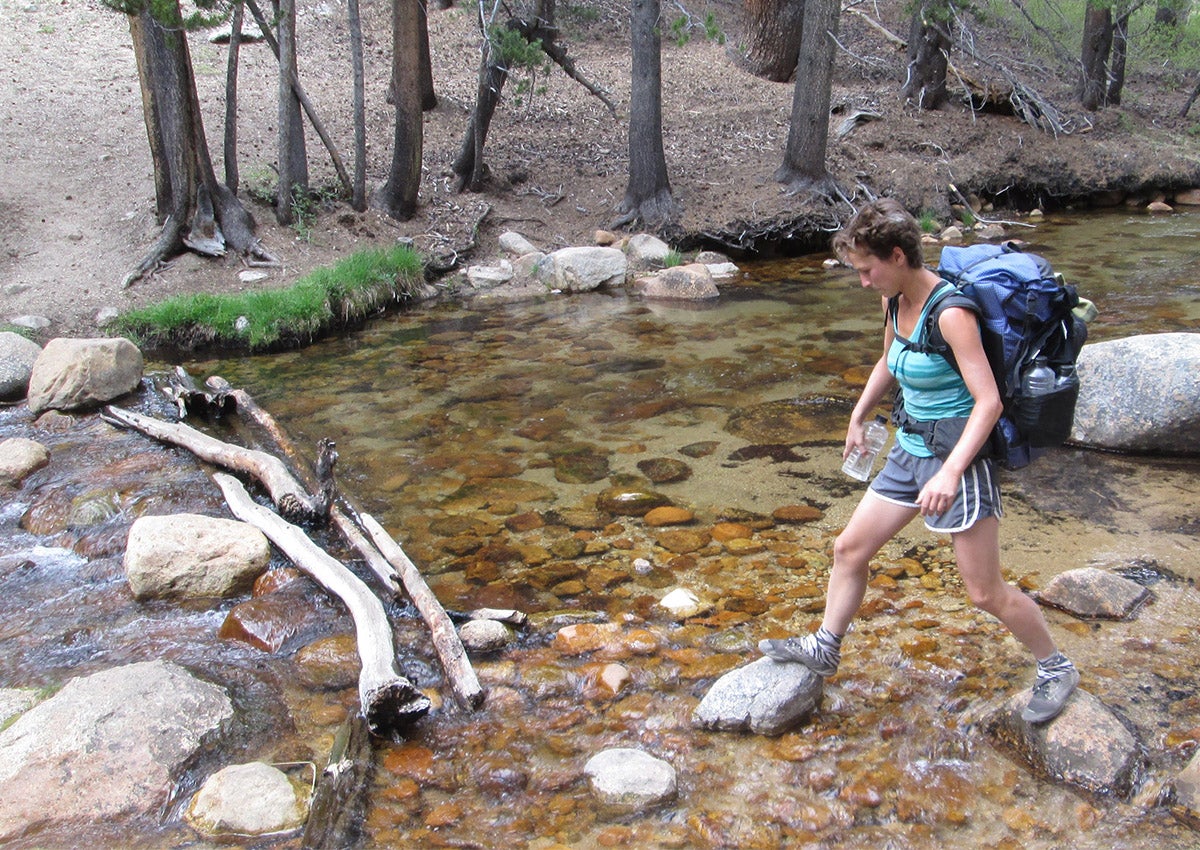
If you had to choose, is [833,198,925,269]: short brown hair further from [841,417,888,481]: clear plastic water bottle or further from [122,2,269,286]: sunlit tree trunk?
[122,2,269,286]: sunlit tree trunk

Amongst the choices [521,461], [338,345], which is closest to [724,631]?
[521,461]

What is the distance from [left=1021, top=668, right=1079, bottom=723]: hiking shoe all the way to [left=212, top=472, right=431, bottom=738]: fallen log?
7.17ft

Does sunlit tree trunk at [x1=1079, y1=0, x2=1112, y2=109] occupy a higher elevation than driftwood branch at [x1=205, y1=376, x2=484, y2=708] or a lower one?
higher

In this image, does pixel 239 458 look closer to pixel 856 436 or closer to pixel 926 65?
pixel 856 436

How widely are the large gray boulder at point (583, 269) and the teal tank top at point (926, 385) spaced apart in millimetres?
8724

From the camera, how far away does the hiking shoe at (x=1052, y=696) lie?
3010 mm

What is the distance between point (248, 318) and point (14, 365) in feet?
6.90

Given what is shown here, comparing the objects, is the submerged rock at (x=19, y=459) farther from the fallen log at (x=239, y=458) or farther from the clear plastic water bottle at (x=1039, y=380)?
the clear plastic water bottle at (x=1039, y=380)

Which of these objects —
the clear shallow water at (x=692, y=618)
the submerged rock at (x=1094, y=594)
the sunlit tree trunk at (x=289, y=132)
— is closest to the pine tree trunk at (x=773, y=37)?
the sunlit tree trunk at (x=289, y=132)

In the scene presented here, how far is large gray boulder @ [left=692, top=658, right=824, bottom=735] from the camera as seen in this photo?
10.9 feet

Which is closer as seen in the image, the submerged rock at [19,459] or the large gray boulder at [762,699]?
the large gray boulder at [762,699]

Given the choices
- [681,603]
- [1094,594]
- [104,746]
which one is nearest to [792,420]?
[681,603]

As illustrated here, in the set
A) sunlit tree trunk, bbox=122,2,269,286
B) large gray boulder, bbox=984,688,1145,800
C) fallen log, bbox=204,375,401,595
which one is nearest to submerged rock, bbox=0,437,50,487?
fallen log, bbox=204,375,401,595

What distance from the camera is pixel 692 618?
13.8ft
